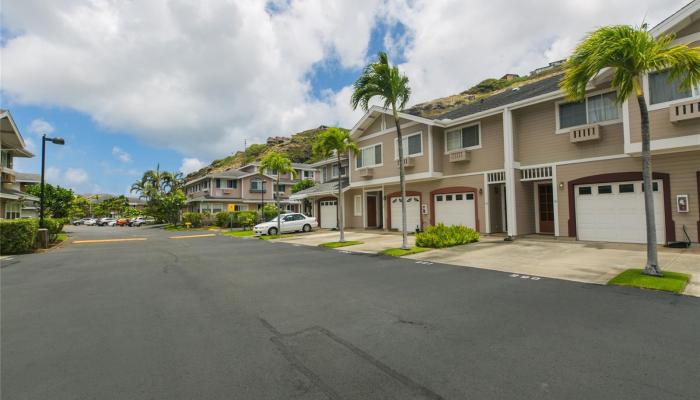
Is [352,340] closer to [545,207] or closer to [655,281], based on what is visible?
[655,281]

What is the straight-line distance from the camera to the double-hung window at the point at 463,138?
1803cm

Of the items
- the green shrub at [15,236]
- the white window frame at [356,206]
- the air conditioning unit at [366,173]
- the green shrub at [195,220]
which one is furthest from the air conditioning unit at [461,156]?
the green shrub at [195,220]

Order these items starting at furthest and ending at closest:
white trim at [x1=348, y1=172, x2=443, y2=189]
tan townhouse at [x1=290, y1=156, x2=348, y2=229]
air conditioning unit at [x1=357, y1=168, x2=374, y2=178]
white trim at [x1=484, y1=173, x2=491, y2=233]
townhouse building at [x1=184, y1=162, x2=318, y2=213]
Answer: townhouse building at [x1=184, y1=162, x2=318, y2=213] < tan townhouse at [x1=290, y1=156, x2=348, y2=229] < air conditioning unit at [x1=357, y1=168, x2=374, y2=178] < white trim at [x1=348, y1=172, x2=443, y2=189] < white trim at [x1=484, y1=173, x2=491, y2=233]

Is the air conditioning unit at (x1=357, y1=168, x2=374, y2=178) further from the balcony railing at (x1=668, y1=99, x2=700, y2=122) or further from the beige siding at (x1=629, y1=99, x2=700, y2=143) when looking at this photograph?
the balcony railing at (x1=668, y1=99, x2=700, y2=122)

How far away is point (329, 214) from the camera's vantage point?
29469 mm

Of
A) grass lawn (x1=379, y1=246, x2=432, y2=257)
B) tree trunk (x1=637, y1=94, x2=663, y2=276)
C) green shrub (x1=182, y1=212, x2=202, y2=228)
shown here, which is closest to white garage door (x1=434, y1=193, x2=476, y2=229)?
grass lawn (x1=379, y1=246, x2=432, y2=257)

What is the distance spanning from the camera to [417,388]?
327 cm

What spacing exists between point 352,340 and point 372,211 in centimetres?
2198

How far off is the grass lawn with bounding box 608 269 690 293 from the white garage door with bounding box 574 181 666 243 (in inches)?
235

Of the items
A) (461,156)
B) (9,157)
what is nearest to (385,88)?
(461,156)

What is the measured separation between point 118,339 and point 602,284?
30.2 ft

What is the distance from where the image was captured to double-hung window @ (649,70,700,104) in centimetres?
1092

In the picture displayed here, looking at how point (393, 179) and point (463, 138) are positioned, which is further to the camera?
point (393, 179)

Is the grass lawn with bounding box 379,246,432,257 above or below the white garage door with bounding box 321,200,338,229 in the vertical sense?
below
